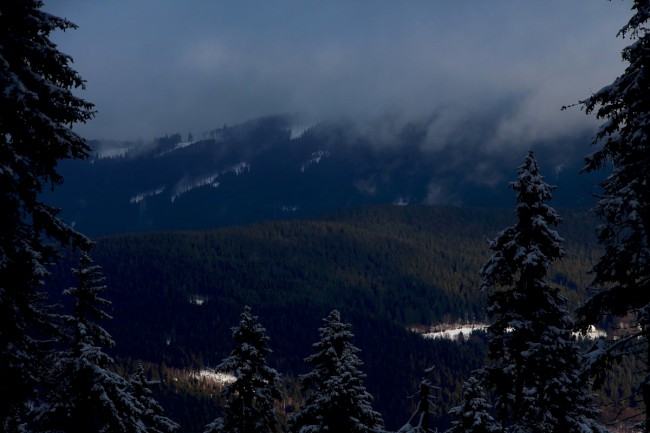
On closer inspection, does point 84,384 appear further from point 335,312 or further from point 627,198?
point 627,198

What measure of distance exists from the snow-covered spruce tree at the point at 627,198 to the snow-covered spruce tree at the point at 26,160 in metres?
12.3

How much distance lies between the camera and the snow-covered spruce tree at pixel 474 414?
76.0ft

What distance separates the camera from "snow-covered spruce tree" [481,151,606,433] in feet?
64.2

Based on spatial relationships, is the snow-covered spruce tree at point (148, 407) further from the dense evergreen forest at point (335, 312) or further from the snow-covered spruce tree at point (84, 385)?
the snow-covered spruce tree at point (84, 385)

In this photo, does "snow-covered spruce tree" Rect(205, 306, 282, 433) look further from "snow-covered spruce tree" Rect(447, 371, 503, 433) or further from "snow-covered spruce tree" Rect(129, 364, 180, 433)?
"snow-covered spruce tree" Rect(447, 371, 503, 433)

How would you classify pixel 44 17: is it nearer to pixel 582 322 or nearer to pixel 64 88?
pixel 64 88

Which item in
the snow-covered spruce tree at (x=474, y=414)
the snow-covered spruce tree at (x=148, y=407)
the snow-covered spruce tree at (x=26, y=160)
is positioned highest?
the snow-covered spruce tree at (x=26, y=160)

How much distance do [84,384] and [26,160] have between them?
36.8ft

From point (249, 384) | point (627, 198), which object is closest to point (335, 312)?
point (249, 384)

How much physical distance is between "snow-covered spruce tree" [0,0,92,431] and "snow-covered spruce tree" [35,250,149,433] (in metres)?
6.64

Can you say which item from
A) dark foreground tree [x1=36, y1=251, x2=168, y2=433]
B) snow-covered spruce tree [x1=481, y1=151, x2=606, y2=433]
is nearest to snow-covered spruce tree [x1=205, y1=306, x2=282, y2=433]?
dark foreground tree [x1=36, y1=251, x2=168, y2=433]

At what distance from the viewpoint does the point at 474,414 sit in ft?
76.8

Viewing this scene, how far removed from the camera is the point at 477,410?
23516mm

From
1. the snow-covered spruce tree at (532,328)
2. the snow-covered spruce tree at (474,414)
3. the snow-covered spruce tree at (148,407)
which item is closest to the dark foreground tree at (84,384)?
the snow-covered spruce tree at (148,407)
